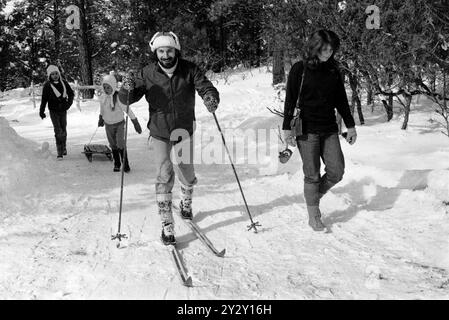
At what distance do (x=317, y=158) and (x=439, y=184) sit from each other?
6.94ft

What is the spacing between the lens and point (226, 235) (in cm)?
489

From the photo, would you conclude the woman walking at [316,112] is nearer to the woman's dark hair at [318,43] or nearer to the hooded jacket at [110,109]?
the woman's dark hair at [318,43]

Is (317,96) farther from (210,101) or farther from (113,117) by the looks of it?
(113,117)

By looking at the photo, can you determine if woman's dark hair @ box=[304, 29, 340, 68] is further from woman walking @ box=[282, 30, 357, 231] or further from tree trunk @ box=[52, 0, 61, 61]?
tree trunk @ box=[52, 0, 61, 61]

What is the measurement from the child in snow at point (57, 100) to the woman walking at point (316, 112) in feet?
18.6

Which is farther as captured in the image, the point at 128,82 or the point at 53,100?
the point at 53,100

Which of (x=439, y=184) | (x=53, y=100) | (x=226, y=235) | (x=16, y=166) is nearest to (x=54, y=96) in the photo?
(x=53, y=100)

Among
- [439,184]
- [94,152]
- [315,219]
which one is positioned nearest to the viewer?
[315,219]

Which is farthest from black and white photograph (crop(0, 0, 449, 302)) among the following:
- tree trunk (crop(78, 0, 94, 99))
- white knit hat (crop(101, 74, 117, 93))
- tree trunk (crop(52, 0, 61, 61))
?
tree trunk (crop(52, 0, 61, 61))

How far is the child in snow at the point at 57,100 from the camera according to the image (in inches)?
345

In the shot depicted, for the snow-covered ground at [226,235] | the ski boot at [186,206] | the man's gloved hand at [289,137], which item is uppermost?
the man's gloved hand at [289,137]

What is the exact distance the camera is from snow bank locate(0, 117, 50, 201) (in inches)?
240

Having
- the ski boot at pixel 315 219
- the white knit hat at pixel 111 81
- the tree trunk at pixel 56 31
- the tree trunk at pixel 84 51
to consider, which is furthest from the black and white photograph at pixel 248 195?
the tree trunk at pixel 56 31
